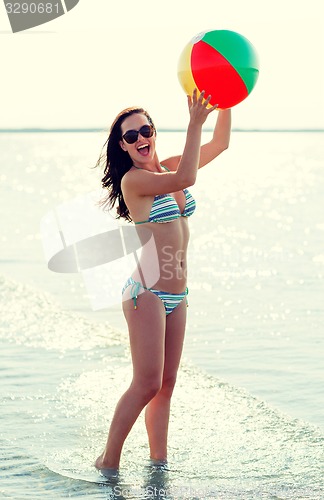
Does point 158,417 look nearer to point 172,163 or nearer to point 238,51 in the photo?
point 172,163

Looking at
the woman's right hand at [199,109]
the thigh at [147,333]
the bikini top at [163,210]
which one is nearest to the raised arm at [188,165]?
the woman's right hand at [199,109]

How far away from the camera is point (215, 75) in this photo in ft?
18.3

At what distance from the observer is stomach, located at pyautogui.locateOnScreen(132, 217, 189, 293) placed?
5.64 meters

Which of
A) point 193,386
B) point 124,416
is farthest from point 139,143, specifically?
point 193,386

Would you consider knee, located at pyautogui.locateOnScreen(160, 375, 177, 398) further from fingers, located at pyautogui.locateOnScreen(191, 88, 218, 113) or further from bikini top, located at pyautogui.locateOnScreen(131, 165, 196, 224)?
fingers, located at pyautogui.locateOnScreen(191, 88, 218, 113)

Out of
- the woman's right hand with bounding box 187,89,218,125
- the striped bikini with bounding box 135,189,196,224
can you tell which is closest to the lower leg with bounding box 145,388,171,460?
the striped bikini with bounding box 135,189,196,224

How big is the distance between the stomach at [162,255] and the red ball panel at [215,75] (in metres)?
0.79

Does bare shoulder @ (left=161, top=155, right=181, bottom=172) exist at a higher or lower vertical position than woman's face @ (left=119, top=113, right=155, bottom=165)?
lower

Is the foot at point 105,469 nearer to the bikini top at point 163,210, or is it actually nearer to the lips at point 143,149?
the bikini top at point 163,210

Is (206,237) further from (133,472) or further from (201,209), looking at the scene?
(133,472)

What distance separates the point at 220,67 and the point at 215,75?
0.07 meters

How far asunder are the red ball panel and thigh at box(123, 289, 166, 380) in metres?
1.26

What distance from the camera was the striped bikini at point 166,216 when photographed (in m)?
5.61

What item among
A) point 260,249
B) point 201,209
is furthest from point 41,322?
point 201,209
